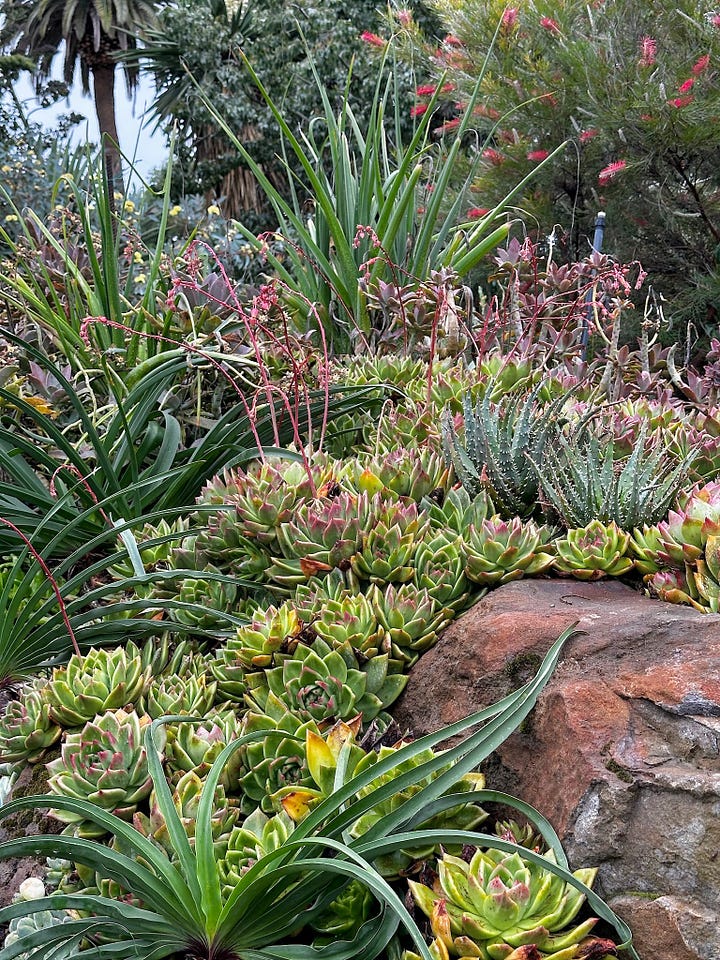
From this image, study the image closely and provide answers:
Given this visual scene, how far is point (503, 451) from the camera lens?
2148 mm

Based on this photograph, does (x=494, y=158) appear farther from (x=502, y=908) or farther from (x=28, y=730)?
(x=502, y=908)

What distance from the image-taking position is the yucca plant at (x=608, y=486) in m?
1.96

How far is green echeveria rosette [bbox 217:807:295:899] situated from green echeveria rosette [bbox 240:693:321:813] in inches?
4.4

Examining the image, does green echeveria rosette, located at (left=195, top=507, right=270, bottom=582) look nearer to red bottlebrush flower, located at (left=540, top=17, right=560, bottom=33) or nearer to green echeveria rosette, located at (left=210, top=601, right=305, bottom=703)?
green echeveria rosette, located at (left=210, top=601, right=305, bottom=703)

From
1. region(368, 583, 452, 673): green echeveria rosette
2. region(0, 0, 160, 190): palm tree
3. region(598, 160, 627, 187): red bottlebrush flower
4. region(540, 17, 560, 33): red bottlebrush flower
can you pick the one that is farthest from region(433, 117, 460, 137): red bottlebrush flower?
region(0, 0, 160, 190): palm tree

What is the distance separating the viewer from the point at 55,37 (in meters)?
22.3

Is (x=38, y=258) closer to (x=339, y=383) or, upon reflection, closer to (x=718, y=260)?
(x=339, y=383)

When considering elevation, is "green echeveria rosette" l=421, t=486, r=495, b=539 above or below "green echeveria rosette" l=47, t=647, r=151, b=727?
above

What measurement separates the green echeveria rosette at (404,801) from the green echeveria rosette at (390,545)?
0.53 meters

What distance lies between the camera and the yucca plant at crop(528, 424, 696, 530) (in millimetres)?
1955

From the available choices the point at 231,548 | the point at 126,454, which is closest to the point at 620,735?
the point at 231,548

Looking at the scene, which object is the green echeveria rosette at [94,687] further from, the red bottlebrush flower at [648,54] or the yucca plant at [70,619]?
the red bottlebrush flower at [648,54]

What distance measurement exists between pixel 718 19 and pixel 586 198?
174 cm

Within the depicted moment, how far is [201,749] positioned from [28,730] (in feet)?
1.41
